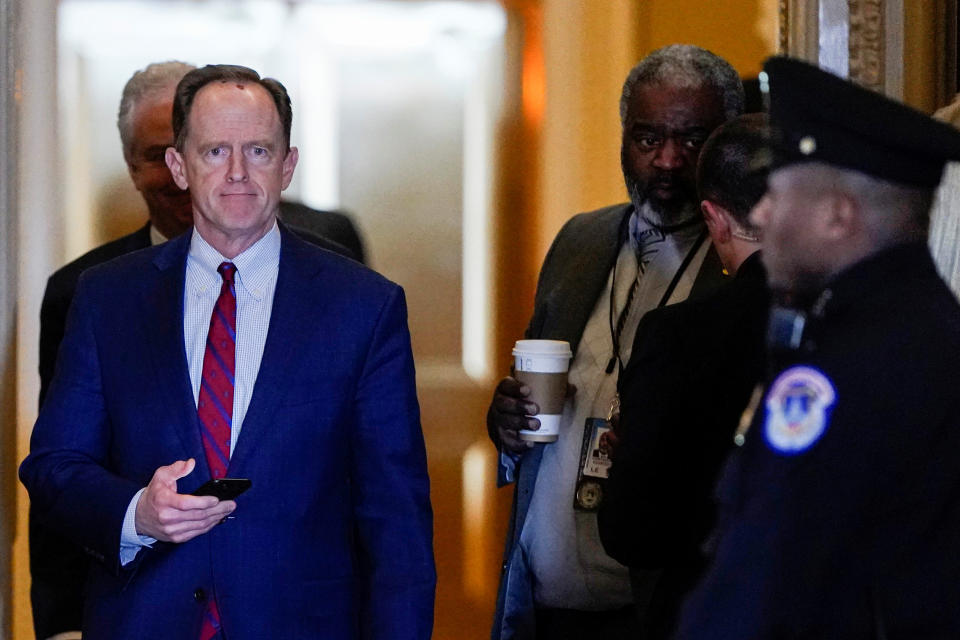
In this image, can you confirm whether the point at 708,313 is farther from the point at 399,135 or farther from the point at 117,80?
the point at 117,80

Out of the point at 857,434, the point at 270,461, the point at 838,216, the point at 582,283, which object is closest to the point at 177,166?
the point at 270,461

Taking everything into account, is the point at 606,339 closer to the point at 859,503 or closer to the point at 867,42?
the point at 867,42

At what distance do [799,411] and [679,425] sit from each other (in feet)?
2.68

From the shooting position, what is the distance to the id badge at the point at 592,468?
317 cm

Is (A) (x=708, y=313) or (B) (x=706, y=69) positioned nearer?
(A) (x=708, y=313)

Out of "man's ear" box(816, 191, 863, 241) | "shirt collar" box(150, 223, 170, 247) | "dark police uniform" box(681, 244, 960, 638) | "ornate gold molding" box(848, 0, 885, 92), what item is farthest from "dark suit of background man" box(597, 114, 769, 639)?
"shirt collar" box(150, 223, 170, 247)

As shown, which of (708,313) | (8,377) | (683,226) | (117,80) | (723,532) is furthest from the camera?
(117,80)

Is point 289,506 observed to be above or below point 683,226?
below

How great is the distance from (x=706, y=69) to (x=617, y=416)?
2.91ft

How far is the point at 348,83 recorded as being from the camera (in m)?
5.38

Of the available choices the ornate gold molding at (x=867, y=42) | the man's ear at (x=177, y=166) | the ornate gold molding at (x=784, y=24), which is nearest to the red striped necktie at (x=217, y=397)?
the man's ear at (x=177, y=166)

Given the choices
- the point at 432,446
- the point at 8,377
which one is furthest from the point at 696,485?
the point at 432,446

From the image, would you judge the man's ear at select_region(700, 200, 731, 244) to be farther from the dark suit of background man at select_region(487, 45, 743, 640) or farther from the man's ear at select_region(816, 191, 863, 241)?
the man's ear at select_region(816, 191, 863, 241)

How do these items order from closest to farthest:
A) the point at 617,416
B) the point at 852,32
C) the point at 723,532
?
the point at 723,532
the point at 617,416
the point at 852,32
